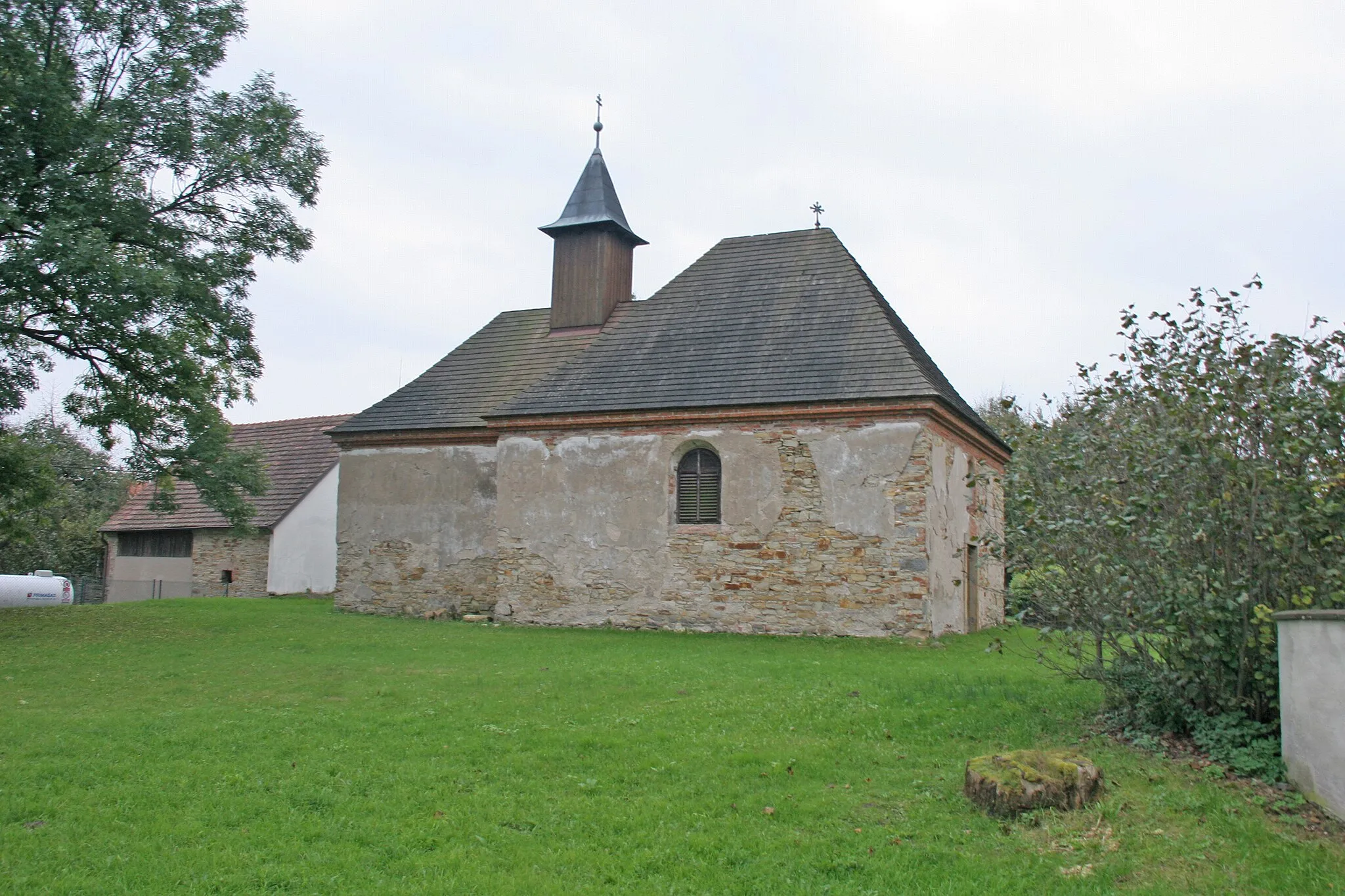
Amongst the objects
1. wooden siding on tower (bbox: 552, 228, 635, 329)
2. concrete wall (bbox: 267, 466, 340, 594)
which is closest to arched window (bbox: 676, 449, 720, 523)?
wooden siding on tower (bbox: 552, 228, 635, 329)

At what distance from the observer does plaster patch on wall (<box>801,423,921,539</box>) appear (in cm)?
1594

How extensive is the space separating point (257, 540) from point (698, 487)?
17.2m

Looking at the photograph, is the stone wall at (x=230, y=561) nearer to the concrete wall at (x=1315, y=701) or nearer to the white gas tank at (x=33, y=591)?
the white gas tank at (x=33, y=591)

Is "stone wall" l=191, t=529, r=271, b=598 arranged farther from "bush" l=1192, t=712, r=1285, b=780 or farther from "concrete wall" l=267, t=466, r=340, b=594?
"bush" l=1192, t=712, r=1285, b=780

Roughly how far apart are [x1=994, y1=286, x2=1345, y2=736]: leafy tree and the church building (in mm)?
5220

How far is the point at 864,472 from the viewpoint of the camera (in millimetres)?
16125

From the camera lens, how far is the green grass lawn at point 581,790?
545 cm

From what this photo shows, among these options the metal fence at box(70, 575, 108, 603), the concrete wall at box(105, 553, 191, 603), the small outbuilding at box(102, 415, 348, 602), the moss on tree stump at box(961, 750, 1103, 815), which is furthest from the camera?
the metal fence at box(70, 575, 108, 603)

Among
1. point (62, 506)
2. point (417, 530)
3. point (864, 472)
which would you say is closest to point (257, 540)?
point (417, 530)

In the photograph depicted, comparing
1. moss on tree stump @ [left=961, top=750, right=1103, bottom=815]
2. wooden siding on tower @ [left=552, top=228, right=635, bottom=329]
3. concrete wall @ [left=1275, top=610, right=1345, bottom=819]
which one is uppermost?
wooden siding on tower @ [left=552, top=228, right=635, bottom=329]

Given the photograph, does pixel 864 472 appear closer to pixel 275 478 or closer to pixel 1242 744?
pixel 1242 744

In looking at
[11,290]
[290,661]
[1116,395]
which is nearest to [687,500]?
[290,661]

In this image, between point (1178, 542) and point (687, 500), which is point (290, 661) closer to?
point (687, 500)

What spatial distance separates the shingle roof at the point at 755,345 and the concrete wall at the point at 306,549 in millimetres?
11899
